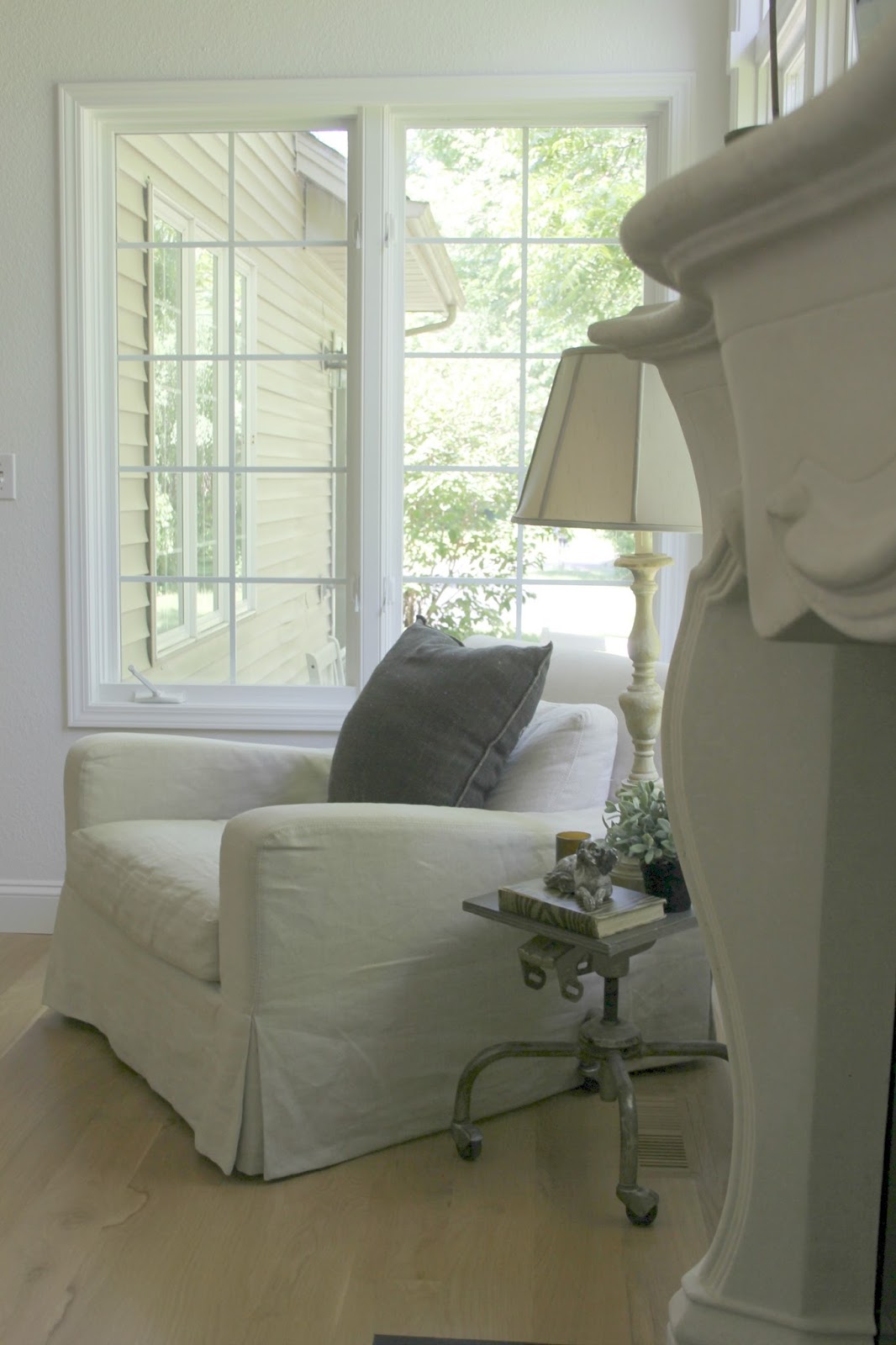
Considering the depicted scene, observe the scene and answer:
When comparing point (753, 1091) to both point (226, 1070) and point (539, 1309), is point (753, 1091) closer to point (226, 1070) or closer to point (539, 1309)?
point (539, 1309)

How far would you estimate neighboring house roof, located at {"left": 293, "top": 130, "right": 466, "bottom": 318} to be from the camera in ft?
11.7

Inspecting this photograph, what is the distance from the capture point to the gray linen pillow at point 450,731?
8.55 ft

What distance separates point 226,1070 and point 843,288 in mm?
1806

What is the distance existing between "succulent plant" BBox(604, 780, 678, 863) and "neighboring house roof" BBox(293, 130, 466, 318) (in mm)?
1718

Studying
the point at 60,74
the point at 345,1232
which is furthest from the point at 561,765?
the point at 60,74

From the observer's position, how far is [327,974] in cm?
227

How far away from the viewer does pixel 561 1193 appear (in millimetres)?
2217

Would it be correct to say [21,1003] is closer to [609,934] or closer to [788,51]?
[609,934]

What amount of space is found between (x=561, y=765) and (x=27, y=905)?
184 cm

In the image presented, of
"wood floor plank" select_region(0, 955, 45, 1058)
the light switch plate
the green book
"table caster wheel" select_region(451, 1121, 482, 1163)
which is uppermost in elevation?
the light switch plate

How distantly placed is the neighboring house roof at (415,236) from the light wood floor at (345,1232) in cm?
213

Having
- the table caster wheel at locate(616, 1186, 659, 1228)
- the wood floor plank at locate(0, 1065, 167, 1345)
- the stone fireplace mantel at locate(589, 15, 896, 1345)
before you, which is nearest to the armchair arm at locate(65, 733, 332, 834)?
the wood floor plank at locate(0, 1065, 167, 1345)

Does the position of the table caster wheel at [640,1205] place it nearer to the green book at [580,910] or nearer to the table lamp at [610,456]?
the green book at [580,910]

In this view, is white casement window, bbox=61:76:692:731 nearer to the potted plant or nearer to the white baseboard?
the white baseboard
